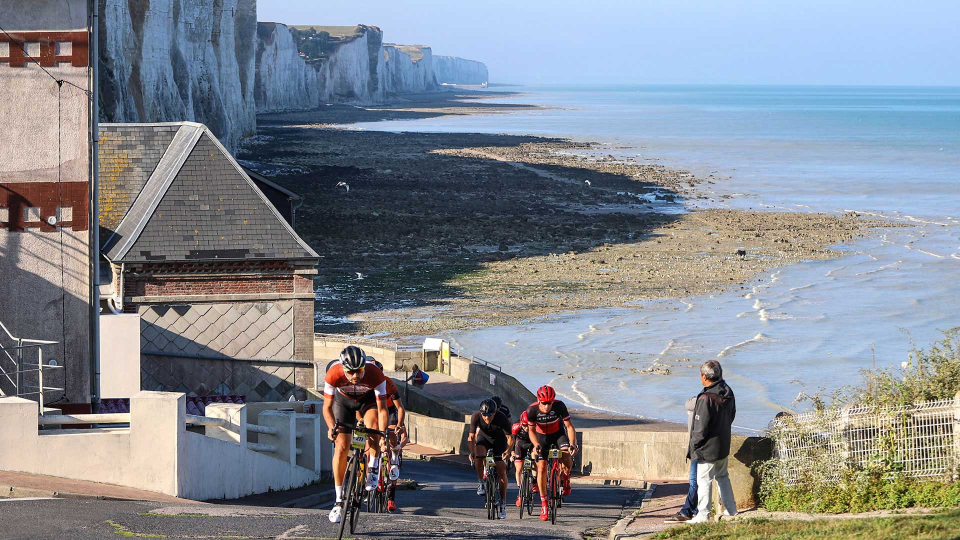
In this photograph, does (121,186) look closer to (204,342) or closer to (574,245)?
(204,342)

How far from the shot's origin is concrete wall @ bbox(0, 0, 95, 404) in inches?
605

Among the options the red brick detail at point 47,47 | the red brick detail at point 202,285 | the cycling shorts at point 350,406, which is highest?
the red brick detail at point 47,47

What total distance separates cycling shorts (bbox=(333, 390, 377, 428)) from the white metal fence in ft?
13.4

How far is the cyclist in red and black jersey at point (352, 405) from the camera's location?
10.7m

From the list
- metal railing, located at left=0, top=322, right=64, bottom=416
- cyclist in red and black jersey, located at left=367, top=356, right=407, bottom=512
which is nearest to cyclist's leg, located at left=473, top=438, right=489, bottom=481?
cyclist in red and black jersey, located at left=367, top=356, right=407, bottom=512

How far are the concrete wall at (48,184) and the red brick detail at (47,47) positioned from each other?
13 millimetres

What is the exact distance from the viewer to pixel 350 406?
10.9 meters

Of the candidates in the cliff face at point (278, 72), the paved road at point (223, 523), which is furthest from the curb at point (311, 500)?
the cliff face at point (278, 72)

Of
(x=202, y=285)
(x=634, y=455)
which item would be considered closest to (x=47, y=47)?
(x=202, y=285)

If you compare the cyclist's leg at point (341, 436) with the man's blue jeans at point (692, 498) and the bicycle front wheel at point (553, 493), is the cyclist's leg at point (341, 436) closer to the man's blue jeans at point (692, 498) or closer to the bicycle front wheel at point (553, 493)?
the bicycle front wheel at point (553, 493)

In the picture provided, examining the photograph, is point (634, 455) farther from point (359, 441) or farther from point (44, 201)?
point (44, 201)

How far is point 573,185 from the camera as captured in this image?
257 feet

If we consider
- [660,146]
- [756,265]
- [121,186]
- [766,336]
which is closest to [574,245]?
[756,265]

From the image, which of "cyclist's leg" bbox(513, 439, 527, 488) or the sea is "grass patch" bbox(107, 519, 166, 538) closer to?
"cyclist's leg" bbox(513, 439, 527, 488)
